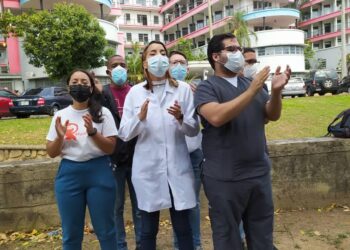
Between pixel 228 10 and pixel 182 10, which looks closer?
pixel 228 10

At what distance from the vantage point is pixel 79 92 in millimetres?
3213

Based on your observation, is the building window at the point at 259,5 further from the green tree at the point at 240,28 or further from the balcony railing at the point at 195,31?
the green tree at the point at 240,28

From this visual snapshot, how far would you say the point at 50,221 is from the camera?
467cm

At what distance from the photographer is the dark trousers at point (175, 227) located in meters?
3.21

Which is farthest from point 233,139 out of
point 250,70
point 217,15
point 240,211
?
point 217,15

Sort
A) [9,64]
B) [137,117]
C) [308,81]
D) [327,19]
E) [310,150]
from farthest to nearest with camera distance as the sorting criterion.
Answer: [327,19] → [9,64] → [308,81] → [310,150] → [137,117]

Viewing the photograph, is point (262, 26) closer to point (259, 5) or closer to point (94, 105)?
point (259, 5)

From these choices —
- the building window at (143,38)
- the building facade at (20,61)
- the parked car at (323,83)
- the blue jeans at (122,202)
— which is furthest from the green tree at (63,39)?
the building window at (143,38)

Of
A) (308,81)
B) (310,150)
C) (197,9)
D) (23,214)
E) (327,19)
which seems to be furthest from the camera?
(327,19)

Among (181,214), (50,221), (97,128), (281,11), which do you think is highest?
(281,11)

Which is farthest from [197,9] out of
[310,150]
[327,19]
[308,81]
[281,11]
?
[310,150]

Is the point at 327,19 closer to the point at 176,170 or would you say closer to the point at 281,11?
the point at 281,11

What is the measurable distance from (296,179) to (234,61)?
2673 millimetres

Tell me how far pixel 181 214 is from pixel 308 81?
21.3 metres
